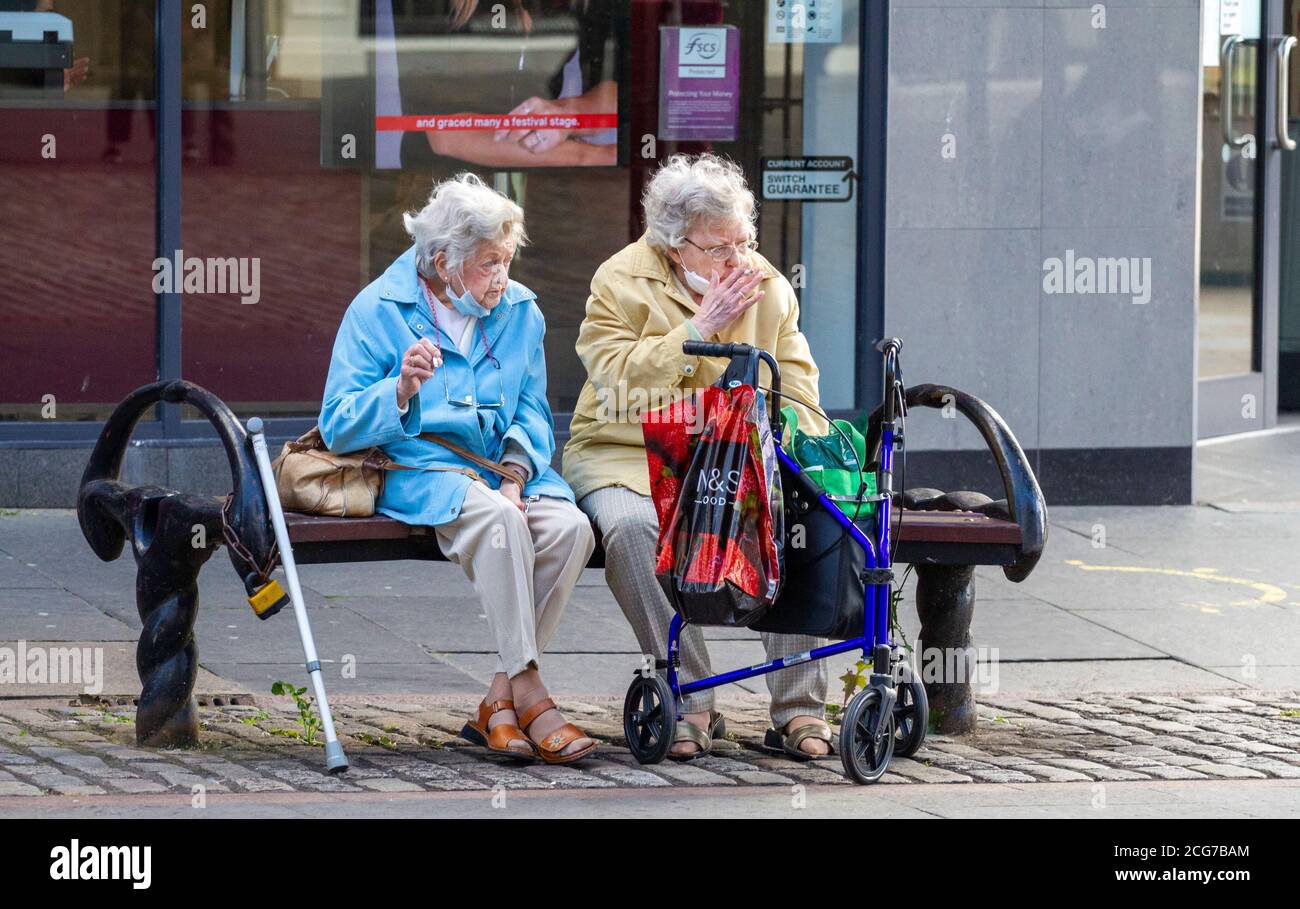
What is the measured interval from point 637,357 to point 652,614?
0.69 metres

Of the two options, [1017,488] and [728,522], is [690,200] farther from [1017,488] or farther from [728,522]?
[1017,488]

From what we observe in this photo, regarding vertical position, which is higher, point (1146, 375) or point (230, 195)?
point (230, 195)

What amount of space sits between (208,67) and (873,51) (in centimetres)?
296

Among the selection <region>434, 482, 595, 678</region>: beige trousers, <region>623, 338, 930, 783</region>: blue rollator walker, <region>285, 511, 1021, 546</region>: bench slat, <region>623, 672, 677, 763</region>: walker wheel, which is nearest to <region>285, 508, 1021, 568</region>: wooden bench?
<region>285, 511, 1021, 546</region>: bench slat

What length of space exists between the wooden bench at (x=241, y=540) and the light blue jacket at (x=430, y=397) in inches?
5.9

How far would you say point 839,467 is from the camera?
17.6 ft

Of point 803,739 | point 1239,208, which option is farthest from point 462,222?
point 1239,208

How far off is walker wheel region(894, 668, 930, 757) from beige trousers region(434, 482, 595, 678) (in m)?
0.92

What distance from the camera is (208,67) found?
921 centimetres

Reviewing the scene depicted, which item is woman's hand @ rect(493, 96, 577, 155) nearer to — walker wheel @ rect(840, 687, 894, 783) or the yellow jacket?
the yellow jacket

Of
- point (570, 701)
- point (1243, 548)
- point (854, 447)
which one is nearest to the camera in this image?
point (854, 447)

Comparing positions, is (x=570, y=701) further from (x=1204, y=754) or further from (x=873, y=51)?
(x=873, y=51)

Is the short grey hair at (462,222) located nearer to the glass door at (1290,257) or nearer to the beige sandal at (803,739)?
the beige sandal at (803,739)

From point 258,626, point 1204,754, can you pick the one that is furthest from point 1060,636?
point 258,626
